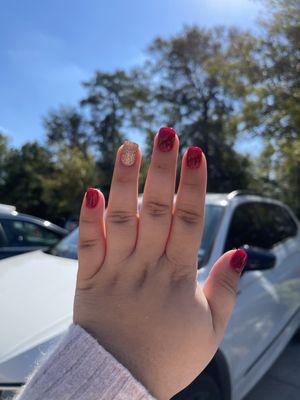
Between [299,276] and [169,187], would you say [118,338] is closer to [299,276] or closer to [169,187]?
[169,187]

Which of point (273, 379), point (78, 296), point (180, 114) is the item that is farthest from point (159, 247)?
point (180, 114)

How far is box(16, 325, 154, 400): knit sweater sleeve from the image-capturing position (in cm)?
102

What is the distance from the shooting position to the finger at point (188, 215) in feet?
4.00

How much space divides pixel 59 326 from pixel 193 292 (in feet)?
3.28

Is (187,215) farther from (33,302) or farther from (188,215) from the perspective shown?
(33,302)

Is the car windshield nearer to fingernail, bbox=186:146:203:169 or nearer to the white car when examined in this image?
the white car

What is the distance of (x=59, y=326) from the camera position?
6.68 ft

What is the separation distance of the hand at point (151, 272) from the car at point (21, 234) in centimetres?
406

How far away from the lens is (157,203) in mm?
1236

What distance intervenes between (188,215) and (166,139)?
252 mm

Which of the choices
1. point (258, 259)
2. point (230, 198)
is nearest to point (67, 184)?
point (230, 198)

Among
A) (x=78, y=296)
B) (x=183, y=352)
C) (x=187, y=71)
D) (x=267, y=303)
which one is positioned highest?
(x=187, y=71)

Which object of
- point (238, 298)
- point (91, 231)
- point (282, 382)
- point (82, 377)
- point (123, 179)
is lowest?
point (282, 382)

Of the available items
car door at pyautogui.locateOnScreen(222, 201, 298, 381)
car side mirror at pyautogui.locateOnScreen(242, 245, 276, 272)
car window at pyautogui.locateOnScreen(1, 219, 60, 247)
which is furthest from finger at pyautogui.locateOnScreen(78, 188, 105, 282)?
car window at pyautogui.locateOnScreen(1, 219, 60, 247)
